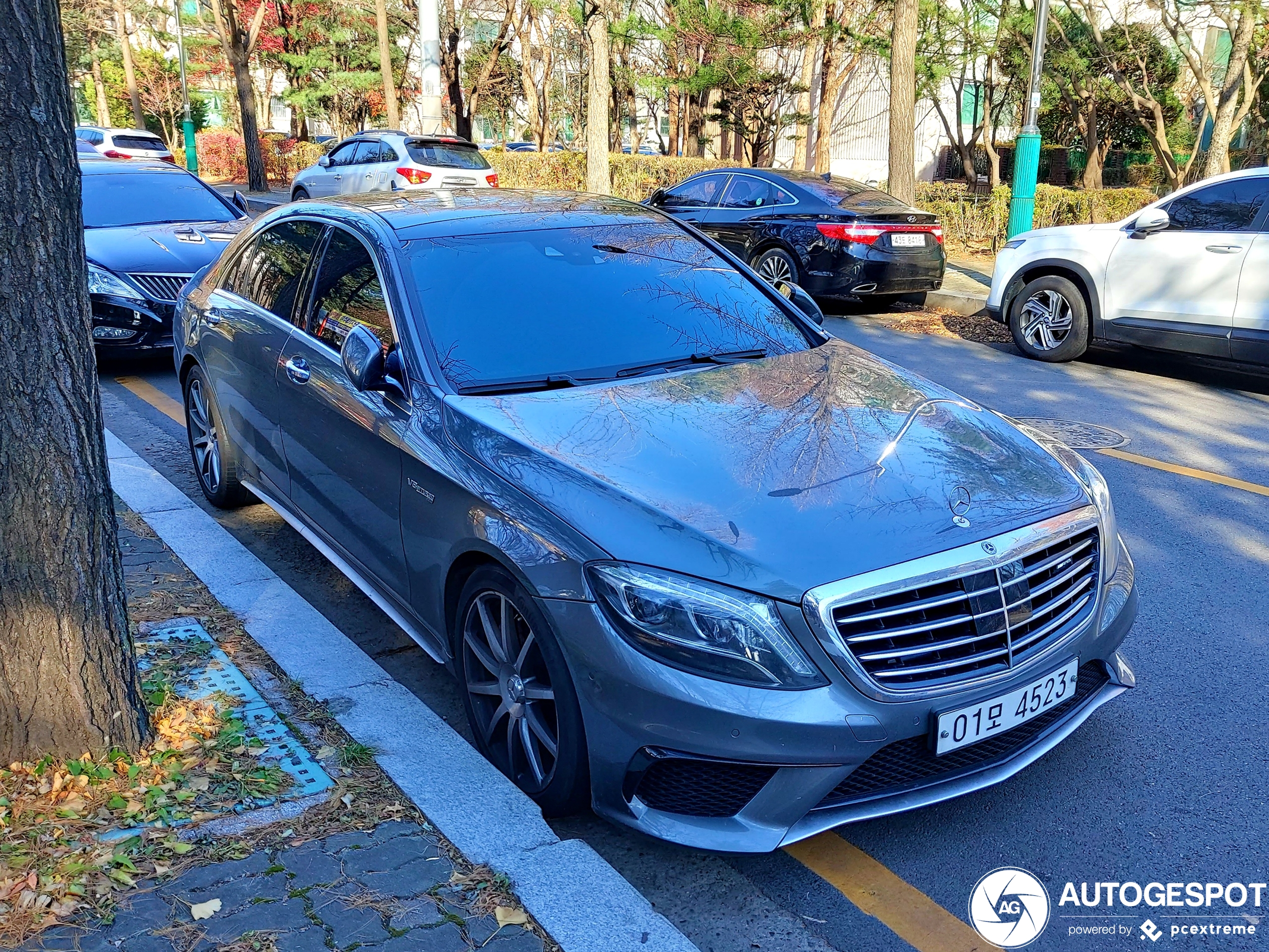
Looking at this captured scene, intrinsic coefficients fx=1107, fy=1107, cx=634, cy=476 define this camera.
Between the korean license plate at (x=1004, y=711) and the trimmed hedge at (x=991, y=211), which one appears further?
the trimmed hedge at (x=991, y=211)

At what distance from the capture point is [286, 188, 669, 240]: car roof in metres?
4.41

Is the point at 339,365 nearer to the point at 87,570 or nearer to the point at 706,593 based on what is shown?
the point at 87,570

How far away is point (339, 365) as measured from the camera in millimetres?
4168

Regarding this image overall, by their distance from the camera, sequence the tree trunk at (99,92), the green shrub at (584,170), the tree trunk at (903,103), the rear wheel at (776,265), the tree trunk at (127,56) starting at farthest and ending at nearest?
1. the tree trunk at (99,92)
2. the tree trunk at (127,56)
3. the green shrub at (584,170)
4. the tree trunk at (903,103)
5. the rear wheel at (776,265)

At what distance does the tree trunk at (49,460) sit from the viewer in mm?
2770

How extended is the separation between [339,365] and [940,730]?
257cm

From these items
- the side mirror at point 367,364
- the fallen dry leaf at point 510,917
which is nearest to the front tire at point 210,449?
the side mirror at point 367,364

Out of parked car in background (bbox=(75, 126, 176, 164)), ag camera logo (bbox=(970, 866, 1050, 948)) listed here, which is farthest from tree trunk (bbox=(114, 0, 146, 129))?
ag camera logo (bbox=(970, 866, 1050, 948))

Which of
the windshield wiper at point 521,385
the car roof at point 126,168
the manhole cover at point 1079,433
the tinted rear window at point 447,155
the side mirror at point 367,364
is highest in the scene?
the tinted rear window at point 447,155

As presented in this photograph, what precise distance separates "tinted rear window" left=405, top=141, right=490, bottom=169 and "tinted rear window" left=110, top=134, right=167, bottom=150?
14.6 meters

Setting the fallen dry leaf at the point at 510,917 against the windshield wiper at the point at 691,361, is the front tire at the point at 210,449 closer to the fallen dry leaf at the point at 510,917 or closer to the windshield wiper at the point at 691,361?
the windshield wiper at the point at 691,361

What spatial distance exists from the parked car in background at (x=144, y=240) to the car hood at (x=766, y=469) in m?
5.80

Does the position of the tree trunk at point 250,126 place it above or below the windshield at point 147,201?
above

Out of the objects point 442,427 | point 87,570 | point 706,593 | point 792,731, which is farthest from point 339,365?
point 792,731
